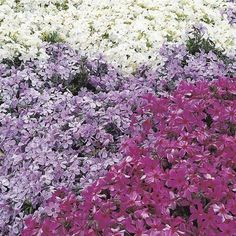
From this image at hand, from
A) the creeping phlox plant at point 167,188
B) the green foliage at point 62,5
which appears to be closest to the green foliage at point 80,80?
the creeping phlox plant at point 167,188

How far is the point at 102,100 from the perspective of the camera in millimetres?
4047

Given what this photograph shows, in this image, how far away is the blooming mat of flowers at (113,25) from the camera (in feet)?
15.4

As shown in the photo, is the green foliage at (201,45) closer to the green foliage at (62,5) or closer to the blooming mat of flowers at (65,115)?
the blooming mat of flowers at (65,115)

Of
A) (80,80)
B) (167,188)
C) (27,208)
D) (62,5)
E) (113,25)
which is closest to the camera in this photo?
(167,188)

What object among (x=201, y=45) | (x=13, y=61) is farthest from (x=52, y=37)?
(x=201, y=45)

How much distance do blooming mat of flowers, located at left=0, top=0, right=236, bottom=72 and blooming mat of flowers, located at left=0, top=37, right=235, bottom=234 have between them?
0.16m

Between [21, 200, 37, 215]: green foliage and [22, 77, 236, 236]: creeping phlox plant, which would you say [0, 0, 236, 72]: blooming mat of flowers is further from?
[21, 200, 37, 215]: green foliage

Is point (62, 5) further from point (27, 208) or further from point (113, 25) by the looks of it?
point (27, 208)

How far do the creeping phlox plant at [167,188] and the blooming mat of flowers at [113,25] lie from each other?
3.82 feet

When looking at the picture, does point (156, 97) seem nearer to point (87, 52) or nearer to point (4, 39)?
point (87, 52)

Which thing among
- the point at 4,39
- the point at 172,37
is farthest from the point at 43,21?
the point at 172,37

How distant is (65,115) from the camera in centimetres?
384

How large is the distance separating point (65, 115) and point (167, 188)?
1112 mm

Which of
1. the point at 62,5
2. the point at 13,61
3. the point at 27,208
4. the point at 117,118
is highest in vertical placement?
the point at 117,118
